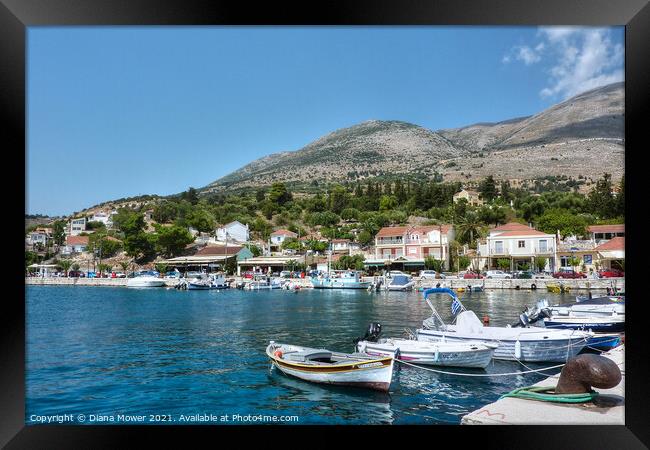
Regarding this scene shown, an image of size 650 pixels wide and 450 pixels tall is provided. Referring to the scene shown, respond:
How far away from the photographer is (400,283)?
29000mm

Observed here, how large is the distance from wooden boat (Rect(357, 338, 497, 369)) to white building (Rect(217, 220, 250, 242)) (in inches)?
1100

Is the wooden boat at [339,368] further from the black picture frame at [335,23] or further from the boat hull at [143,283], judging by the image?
the boat hull at [143,283]

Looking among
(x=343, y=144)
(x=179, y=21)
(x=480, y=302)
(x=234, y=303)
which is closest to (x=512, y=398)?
(x=179, y=21)

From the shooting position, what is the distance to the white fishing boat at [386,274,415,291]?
1128 inches

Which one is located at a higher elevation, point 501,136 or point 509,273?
point 501,136

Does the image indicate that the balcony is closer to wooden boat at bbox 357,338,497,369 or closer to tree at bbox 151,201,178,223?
tree at bbox 151,201,178,223

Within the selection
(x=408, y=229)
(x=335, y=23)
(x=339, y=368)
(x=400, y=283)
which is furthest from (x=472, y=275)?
(x=335, y=23)

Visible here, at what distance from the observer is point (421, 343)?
9.08m

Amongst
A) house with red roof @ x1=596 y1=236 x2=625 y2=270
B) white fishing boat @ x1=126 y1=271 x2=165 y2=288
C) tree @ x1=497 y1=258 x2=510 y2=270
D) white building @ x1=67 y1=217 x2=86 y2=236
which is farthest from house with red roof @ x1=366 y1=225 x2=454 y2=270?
white building @ x1=67 y1=217 x2=86 y2=236

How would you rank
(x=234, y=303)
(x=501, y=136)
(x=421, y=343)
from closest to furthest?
(x=421, y=343), (x=234, y=303), (x=501, y=136)

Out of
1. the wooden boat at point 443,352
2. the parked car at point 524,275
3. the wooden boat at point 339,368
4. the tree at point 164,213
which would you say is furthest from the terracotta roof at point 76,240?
the parked car at point 524,275

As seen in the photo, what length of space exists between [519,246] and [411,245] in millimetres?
7791

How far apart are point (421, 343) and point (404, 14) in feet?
21.4
